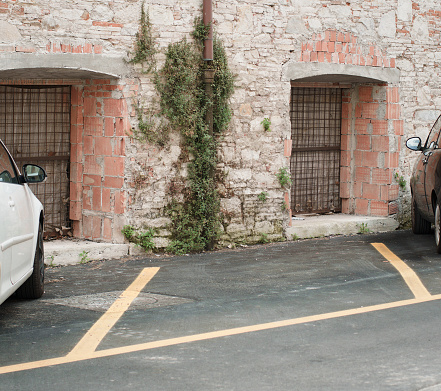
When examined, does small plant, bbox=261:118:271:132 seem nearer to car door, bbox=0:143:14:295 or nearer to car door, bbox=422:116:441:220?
car door, bbox=422:116:441:220

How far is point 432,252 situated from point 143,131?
13.9 feet

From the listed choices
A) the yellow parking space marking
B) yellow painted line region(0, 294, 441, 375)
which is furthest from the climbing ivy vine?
yellow painted line region(0, 294, 441, 375)

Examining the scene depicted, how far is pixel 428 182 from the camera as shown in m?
10.3

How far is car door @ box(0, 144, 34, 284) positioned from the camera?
589 centimetres

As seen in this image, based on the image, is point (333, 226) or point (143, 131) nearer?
point (143, 131)

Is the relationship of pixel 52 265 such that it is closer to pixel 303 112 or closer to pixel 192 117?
pixel 192 117

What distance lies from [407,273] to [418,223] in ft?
11.3

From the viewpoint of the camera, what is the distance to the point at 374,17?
12234mm

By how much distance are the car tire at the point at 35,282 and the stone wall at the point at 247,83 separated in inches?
104

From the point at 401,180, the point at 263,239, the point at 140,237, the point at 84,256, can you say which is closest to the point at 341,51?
the point at 401,180

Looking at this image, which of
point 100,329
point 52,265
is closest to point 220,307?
point 100,329

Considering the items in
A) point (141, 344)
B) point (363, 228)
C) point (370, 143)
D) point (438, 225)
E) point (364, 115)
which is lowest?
point (141, 344)

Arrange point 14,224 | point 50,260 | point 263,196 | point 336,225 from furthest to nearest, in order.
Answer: point 336,225 < point 263,196 < point 50,260 < point 14,224

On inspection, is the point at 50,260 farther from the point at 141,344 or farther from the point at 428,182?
the point at 428,182
